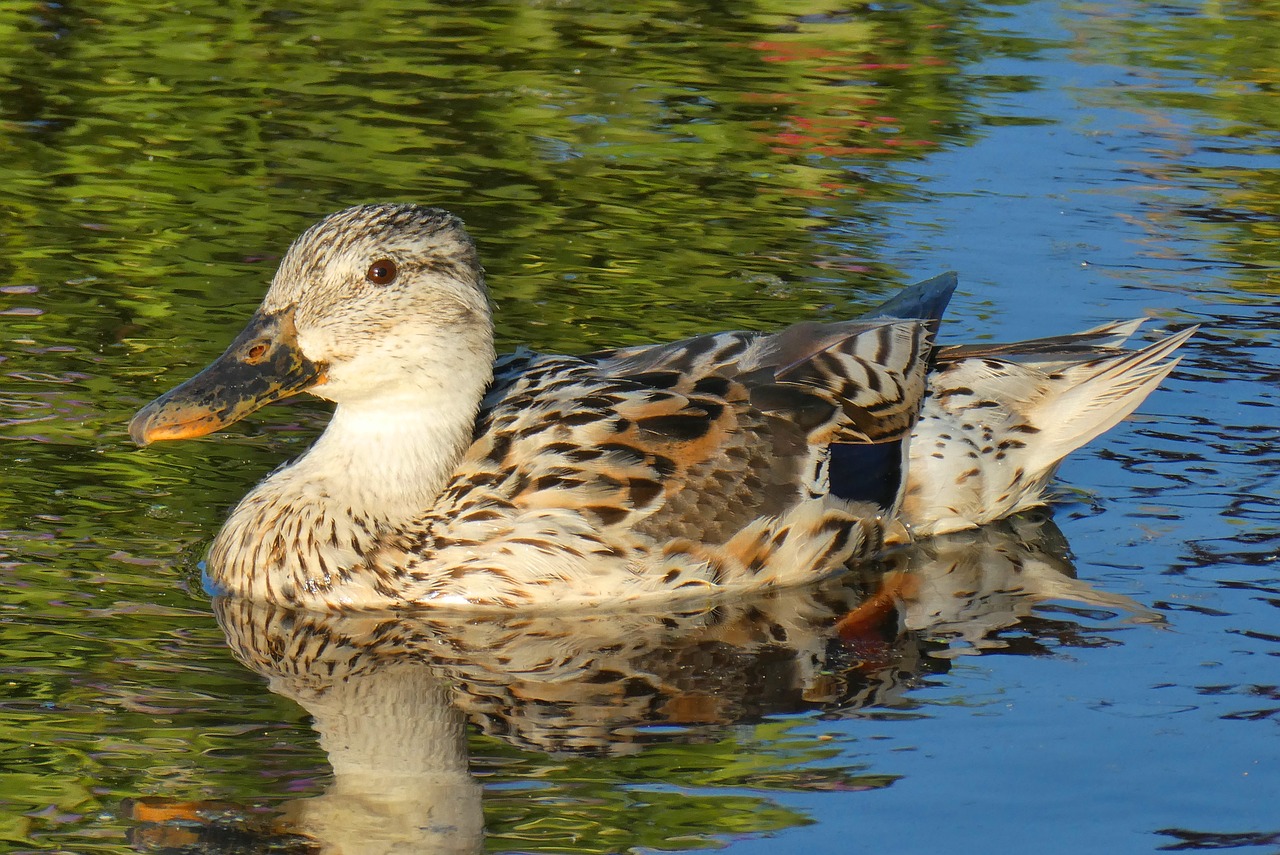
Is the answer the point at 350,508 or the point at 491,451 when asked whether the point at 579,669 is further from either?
the point at 350,508

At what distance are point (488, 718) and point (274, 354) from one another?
6.20 ft

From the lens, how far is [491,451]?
778cm

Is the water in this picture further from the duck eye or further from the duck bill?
the duck eye

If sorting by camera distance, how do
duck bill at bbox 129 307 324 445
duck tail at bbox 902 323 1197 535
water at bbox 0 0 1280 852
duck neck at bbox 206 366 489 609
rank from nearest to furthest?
water at bbox 0 0 1280 852 < duck bill at bbox 129 307 324 445 < duck neck at bbox 206 366 489 609 < duck tail at bbox 902 323 1197 535

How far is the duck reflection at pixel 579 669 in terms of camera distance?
19.5 feet

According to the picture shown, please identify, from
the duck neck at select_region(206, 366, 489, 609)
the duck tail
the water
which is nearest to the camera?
the water

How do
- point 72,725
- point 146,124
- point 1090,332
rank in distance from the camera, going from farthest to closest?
1. point 146,124
2. point 1090,332
3. point 72,725

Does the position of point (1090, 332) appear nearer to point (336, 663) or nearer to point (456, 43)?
point (336, 663)

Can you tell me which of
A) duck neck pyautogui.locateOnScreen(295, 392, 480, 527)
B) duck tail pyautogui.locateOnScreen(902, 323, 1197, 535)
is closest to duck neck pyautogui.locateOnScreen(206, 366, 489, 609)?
duck neck pyautogui.locateOnScreen(295, 392, 480, 527)

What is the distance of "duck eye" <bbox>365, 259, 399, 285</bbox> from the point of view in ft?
24.9

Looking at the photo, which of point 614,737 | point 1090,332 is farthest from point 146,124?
point 614,737

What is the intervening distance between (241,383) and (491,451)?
3.30 ft

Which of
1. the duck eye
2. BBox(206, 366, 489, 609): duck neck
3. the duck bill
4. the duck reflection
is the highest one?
the duck eye

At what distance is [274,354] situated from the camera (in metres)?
7.59
